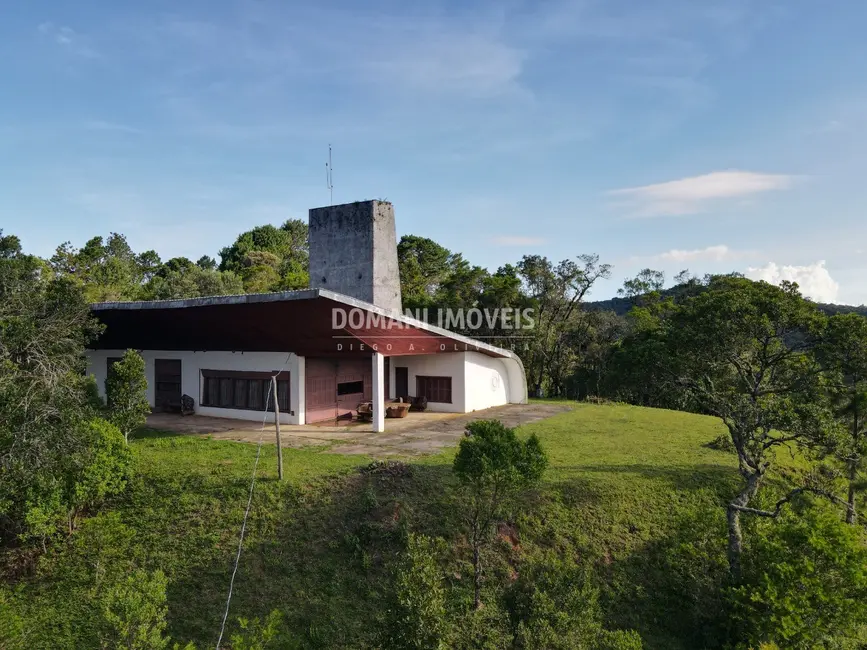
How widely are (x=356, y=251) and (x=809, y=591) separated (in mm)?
19270

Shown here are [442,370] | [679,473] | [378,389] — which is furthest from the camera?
[442,370]

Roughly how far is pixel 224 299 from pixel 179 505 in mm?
7025

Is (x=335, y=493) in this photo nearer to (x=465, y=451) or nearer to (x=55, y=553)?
(x=465, y=451)

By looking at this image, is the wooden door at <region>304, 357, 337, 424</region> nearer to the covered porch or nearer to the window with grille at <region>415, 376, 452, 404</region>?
Result: the covered porch

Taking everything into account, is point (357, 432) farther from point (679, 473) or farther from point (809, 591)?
point (809, 591)

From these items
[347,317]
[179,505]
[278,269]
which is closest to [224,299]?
[347,317]

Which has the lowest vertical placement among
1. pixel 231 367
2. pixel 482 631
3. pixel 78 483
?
pixel 482 631

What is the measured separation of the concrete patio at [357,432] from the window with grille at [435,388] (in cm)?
113

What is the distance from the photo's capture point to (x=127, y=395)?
13.4 m

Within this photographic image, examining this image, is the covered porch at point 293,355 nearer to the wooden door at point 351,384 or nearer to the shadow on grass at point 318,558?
the wooden door at point 351,384

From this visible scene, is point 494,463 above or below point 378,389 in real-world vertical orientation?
below

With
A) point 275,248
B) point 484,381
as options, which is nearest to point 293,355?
point 484,381

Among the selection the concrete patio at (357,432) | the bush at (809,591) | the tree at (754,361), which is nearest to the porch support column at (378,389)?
the concrete patio at (357,432)

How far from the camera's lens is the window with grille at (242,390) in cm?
1930
